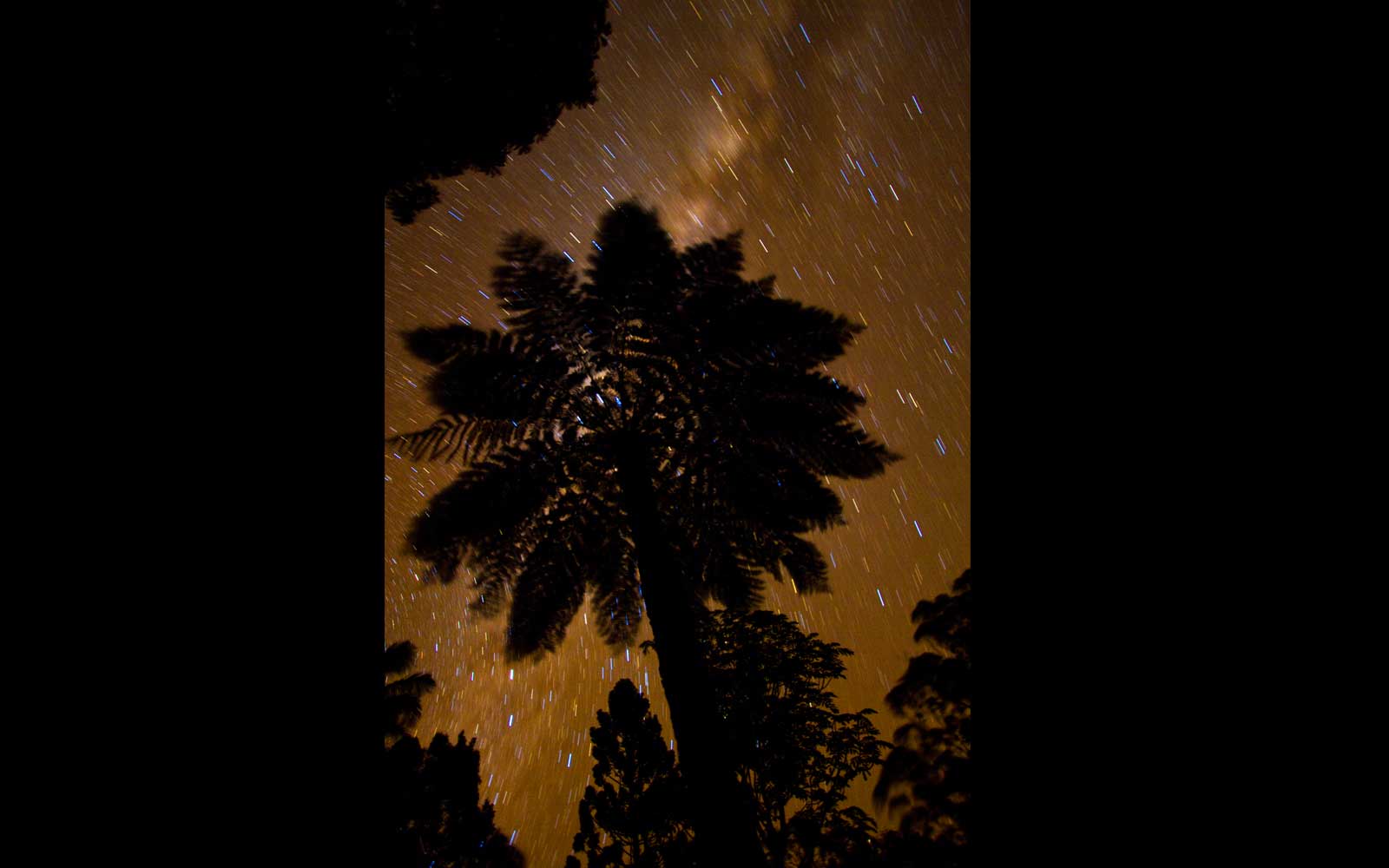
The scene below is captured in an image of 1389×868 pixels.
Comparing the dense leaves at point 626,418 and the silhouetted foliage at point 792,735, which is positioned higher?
the dense leaves at point 626,418

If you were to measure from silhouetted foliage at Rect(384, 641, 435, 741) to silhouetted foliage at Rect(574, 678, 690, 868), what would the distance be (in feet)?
8.47

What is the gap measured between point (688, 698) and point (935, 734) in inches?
199

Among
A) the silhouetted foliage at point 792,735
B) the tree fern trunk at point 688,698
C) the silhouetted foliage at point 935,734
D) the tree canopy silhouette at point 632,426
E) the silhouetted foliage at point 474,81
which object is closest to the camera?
the silhouetted foliage at point 474,81

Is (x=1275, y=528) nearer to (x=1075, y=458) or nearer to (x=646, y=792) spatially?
(x=1075, y=458)

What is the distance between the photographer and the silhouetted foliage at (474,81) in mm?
Answer: 2846

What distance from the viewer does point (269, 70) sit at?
38.9 inches

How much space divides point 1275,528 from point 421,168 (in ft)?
12.3

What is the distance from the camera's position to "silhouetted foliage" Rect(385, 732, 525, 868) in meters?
5.35

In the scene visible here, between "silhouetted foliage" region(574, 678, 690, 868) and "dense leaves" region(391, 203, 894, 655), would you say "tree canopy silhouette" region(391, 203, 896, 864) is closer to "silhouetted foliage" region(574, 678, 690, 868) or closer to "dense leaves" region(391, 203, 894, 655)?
"dense leaves" region(391, 203, 894, 655)

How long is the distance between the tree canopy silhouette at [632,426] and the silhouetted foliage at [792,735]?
110cm

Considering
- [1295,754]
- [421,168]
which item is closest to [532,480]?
[421,168]

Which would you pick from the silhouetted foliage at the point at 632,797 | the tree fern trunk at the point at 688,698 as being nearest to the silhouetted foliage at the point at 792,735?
the silhouetted foliage at the point at 632,797

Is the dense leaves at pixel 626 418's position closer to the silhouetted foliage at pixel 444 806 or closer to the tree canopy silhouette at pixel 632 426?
the tree canopy silhouette at pixel 632 426

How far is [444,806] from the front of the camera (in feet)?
18.4
